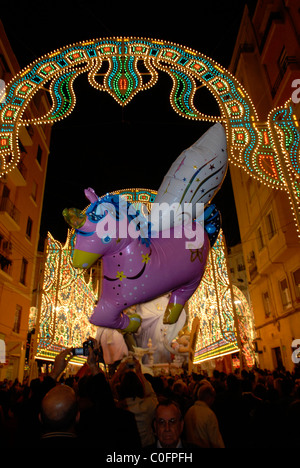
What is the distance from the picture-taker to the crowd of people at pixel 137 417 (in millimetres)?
1780

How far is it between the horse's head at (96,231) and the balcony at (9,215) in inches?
468

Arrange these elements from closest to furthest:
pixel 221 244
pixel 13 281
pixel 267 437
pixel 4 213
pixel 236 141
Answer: pixel 267 437 < pixel 236 141 < pixel 221 244 < pixel 4 213 < pixel 13 281

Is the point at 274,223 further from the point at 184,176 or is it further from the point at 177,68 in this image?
the point at 184,176

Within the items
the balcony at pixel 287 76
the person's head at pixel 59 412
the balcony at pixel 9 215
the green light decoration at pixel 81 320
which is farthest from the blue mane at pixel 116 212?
the balcony at pixel 9 215

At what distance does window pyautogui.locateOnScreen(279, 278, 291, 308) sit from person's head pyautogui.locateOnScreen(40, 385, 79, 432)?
538 inches

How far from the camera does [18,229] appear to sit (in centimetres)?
1472

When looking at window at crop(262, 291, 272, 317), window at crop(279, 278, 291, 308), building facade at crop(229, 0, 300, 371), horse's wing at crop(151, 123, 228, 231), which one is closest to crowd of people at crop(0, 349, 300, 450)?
horse's wing at crop(151, 123, 228, 231)

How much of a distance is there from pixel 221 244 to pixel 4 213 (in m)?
9.94

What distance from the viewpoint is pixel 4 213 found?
13430 mm

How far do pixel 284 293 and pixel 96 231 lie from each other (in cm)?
1377

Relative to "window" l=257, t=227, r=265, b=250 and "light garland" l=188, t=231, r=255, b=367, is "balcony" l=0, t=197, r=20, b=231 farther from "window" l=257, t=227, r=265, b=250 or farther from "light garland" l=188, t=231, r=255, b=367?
"window" l=257, t=227, r=265, b=250

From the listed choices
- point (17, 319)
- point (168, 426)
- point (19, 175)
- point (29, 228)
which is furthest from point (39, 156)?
point (168, 426)

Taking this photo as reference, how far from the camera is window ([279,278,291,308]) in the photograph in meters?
14.2
